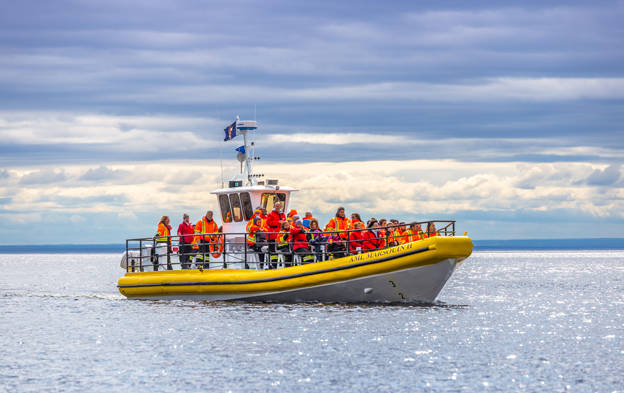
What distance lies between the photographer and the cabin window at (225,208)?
24594 mm

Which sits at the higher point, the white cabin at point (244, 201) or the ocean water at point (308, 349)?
the white cabin at point (244, 201)

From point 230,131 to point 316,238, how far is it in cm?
608

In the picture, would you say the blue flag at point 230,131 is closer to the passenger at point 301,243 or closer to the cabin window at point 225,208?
the cabin window at point 225,208

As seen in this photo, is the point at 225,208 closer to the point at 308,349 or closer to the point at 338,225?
the point at 338,225

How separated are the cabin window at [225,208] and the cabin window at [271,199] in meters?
1.08

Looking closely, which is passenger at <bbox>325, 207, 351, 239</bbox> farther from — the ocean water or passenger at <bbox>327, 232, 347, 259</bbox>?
the ocean water

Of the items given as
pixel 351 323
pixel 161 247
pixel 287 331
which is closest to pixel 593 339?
pixel 351 323

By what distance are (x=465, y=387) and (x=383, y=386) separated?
4.07ft

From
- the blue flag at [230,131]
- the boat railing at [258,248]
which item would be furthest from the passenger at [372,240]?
the blue flag at [230,131]

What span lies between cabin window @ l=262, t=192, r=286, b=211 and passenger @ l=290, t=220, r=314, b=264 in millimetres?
3491

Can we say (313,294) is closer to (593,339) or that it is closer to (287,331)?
(287,331)

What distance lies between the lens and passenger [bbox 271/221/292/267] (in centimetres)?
2048

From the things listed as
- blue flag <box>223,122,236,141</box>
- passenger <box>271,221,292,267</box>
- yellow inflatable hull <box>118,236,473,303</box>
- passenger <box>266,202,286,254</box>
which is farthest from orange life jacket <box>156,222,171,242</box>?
blue flag <box>223,122,236,141</box>

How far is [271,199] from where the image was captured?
79.7 feet
